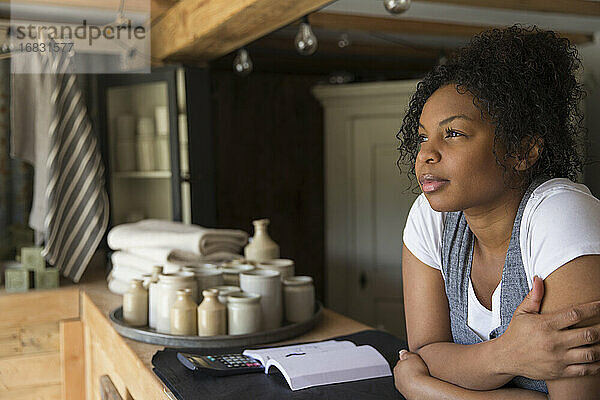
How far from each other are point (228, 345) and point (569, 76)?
103 centimetres

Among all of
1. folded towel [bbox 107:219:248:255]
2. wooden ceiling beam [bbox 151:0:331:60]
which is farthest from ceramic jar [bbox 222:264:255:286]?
wooden ceiling beam [bbox 151:0:331:60]

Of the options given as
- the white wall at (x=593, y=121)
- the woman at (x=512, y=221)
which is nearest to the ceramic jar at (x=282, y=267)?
the woman at (x=512, y=221)

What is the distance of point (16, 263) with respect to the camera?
286 centimetres

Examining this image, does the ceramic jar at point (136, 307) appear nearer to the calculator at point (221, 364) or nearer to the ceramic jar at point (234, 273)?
the ceramic jar at point (234, 273)

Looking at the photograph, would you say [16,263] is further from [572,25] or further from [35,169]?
[572,25]

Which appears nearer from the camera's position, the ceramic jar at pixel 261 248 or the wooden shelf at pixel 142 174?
the ceramic jar at pixel 261 248

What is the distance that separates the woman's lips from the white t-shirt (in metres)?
0.15

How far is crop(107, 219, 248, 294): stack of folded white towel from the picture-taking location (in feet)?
7.43

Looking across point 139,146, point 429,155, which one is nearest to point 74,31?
point 139,146

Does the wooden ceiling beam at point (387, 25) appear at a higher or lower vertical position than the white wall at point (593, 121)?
higher

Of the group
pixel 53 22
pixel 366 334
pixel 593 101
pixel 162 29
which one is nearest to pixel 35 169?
pixel 53 22

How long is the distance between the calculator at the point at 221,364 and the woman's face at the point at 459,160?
0.58 meters

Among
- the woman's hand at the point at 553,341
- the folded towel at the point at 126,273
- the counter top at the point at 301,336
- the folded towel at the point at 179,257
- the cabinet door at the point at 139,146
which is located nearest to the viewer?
the woman's hand at the point at 553,341

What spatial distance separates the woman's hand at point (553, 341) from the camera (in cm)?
102
